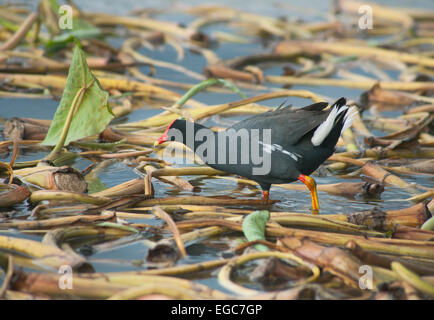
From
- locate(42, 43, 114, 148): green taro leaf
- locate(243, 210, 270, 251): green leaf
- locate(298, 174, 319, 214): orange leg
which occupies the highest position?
locate(42, 43, 114, 148): green taro leaf

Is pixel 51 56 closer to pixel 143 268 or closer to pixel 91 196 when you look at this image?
pixel 91 196

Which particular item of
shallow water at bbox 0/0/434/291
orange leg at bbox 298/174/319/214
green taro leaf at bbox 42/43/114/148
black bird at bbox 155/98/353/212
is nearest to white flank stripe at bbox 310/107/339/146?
black bird at bbox 155/98/353/212

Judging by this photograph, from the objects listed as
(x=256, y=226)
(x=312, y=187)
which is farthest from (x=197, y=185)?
(x=256, y=226)

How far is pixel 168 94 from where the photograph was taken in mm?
5797

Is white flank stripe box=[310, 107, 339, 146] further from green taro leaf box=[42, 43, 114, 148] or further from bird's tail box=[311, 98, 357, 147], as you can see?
green taro leaf box=[42, 43, 114, 148]

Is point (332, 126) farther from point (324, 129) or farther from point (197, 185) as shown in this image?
point (197, 185)

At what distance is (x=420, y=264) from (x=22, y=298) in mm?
1853

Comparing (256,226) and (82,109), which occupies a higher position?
(82,109)

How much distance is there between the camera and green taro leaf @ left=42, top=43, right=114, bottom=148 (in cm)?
392

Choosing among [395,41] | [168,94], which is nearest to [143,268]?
[168,94]

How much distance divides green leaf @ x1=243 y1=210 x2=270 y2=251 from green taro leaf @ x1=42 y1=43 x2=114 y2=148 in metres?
1.42

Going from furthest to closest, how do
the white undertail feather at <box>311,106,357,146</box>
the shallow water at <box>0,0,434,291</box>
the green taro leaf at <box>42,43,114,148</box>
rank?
the green taro leaf at <box>42,43,114,148</box>
the white undertail feather at <box>311,106,357,146</box>
the shallow water at <box>0,0,434,291</box>

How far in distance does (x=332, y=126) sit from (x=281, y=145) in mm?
342

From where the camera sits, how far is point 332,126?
12.1ft
